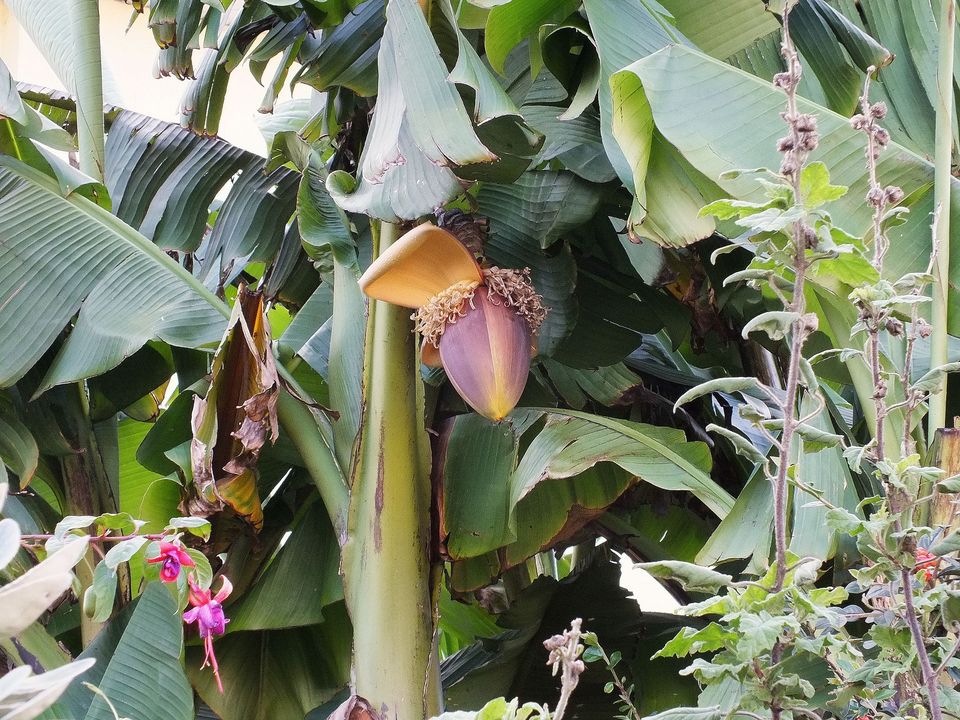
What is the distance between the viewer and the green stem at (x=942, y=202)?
949 millimetres

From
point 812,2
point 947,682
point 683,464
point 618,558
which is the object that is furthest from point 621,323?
point 947,682

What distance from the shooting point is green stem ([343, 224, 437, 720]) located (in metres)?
1.09

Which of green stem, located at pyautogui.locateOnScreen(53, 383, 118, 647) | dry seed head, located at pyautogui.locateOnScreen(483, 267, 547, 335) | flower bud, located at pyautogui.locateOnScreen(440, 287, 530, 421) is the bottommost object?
green stem, located at pyautogui.locateOnScreen(53, 383, 118, 647)

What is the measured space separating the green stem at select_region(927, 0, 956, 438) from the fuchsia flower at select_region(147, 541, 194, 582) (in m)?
0.68

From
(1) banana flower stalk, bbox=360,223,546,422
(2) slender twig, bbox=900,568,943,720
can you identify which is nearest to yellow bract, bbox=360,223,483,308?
(1) banana flower stalk, bbox=360,223,546,422

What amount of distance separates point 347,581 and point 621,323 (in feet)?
1.91

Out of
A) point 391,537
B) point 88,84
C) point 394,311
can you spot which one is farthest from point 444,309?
point 88,84

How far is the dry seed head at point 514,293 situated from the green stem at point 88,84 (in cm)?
78

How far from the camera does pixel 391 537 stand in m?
1.15

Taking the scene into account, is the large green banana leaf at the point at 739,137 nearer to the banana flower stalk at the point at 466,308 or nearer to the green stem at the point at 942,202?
the green stem at the point at 942,202

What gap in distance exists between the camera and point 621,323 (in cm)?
141

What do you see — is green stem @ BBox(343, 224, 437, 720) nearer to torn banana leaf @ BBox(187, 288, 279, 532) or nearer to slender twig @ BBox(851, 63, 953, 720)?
torn banana leaf @ BBox(187, 288, 279, 532)

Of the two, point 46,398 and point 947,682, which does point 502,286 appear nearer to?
point 947,682

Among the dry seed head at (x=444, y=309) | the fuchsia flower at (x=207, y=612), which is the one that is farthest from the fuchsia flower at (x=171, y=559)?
the dry seed head at (x=444, y=309)
